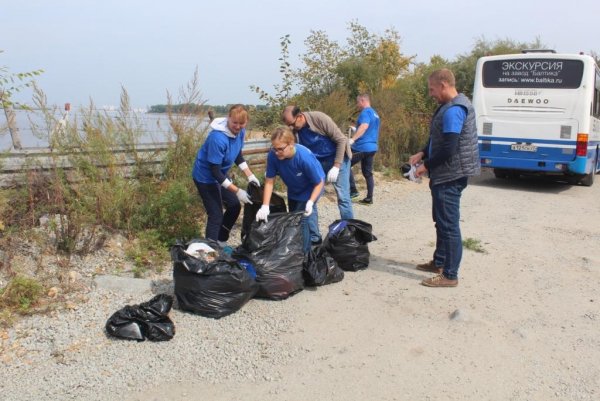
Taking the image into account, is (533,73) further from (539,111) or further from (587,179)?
(587,179)

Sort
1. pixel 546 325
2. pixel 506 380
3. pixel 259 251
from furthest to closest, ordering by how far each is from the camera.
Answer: pixel 259 251 < pixel 546 325 < pixel 506 380

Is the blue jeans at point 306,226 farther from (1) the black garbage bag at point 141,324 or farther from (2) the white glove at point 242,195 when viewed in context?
(1) the black garbage bag at point 141,324

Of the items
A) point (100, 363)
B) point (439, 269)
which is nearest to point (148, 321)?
point (100, 363)

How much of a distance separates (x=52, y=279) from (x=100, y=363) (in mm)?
1543

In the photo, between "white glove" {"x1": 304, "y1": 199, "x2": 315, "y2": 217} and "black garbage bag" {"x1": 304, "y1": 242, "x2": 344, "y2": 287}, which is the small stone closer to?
"black garbage bag" {"x1": 304, "y1": 242, "x2": 344, "y2": 287}

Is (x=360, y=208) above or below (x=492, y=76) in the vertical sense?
below

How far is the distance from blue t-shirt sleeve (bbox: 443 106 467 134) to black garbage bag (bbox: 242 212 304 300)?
155cm

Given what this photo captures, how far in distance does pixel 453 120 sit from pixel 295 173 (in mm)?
1510

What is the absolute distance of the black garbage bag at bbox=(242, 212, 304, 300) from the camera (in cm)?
453

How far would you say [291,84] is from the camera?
37.4 ft

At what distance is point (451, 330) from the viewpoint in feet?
13.6

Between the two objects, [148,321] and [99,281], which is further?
[99,281]

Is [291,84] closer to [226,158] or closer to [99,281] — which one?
[226,158]

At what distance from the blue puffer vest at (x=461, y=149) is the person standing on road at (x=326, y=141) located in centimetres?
140
